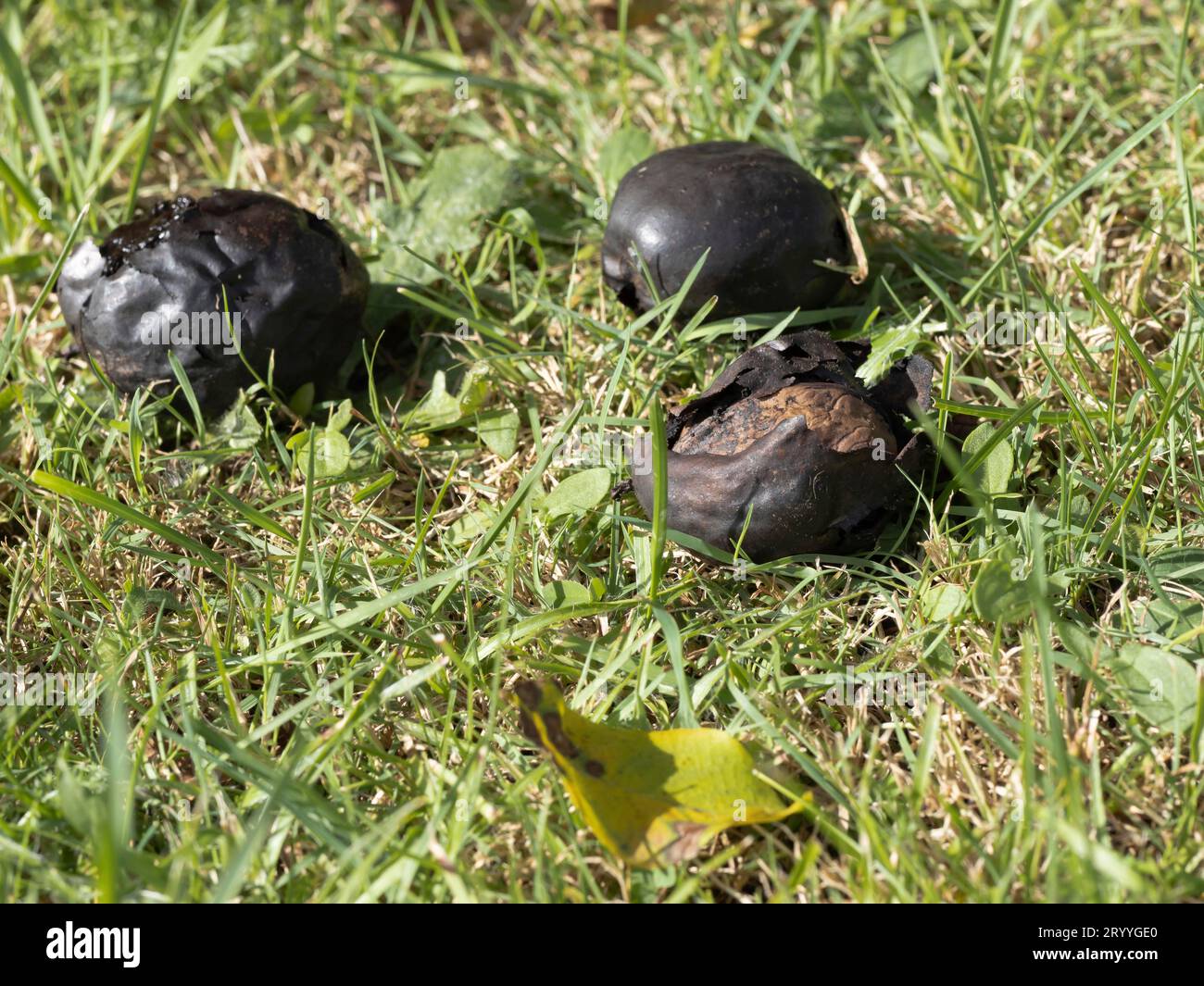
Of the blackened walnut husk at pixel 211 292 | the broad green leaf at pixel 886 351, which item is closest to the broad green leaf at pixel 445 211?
the blackened walnut husk at pixel 211 292

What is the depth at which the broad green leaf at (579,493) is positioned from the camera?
250 cm

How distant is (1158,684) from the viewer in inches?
79.4

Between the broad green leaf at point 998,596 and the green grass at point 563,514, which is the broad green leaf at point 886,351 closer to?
the green grass at point 563,514

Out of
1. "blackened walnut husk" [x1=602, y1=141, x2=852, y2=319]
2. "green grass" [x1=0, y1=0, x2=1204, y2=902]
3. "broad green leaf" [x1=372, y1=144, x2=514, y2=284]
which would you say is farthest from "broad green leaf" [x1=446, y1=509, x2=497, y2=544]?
"broad green leaf" [x1=372, y1=144, x2=514, y2=284]

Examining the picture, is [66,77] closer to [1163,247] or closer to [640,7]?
[640,7]

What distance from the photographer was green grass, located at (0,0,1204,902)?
1904mm

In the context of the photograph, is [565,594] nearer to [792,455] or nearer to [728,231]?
[792,455]

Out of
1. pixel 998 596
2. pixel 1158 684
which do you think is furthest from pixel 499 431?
pixel 1158 684

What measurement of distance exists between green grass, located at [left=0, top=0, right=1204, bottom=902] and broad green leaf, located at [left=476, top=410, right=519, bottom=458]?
2 cm

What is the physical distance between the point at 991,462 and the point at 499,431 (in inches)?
45.4

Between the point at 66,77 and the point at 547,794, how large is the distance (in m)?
3.10

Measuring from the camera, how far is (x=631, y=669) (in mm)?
2205

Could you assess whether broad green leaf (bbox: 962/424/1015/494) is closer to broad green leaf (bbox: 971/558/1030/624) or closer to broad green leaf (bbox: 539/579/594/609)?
broad green leaf (bbox: 971/558/1030/624)
